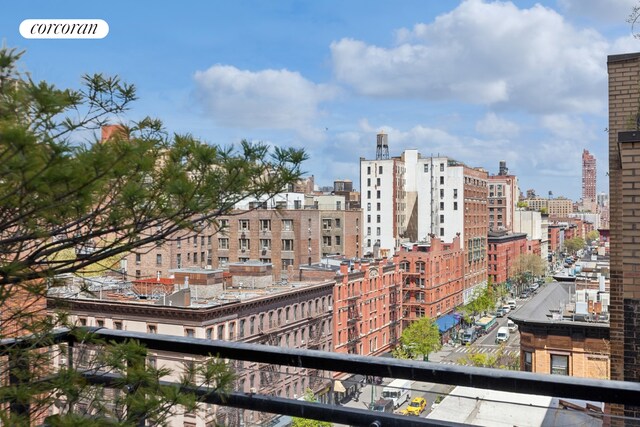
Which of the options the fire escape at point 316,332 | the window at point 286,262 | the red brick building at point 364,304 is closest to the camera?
the fire escape at point 316,332

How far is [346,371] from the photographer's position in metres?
3.04

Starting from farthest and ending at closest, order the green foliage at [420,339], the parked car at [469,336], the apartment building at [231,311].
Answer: the parked car at [469,336] → the green foliage at [420,339] → the apartment building at [231,311]

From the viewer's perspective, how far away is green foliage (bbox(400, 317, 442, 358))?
44375 mm

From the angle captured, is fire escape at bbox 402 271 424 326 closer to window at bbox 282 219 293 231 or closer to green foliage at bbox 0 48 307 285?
window at bbox 282 219 293 231

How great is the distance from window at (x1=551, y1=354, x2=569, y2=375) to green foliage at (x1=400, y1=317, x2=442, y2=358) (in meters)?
26.0

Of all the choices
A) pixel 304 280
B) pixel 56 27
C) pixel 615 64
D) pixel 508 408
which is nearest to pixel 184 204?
pixel 508 408

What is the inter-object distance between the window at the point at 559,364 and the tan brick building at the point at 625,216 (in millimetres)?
9136

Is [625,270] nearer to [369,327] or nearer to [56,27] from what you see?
[56,27]

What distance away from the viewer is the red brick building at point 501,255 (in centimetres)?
7819

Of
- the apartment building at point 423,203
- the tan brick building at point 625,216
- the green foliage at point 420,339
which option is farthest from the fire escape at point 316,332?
the apartment building at point 423,203

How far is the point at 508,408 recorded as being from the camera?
2.99m

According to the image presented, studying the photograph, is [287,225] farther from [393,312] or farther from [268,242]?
[393,312]

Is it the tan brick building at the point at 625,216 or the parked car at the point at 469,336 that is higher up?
the tan brick building at the point at 625,216

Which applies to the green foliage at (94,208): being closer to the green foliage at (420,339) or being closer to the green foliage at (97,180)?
the green foliage at (97,180)
